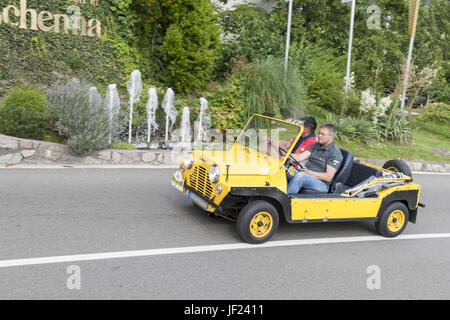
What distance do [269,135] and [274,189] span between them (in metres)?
1.04

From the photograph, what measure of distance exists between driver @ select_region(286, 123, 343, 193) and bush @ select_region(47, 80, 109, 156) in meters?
4.74

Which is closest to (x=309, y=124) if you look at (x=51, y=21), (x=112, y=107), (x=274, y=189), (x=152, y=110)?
(x=274, y=189)

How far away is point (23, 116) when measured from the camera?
9242mm

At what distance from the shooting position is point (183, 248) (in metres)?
5.24

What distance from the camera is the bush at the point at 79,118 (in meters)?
9.14

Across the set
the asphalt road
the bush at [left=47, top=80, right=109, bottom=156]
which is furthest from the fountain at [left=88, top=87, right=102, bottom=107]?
the asphalt road

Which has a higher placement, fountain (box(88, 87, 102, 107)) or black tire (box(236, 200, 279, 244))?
fountain (box(88, 87, 102, 107))

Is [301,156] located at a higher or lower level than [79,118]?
lower

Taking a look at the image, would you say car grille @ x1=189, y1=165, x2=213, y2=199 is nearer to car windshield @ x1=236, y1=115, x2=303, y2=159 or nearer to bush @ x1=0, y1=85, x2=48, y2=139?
car windshield @ x1=236, y1=115, x2=303, y2=159

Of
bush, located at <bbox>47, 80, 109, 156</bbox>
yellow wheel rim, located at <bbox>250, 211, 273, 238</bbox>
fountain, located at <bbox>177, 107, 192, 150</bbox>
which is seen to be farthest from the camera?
fountain, located at <bbox>177, 107, 192, 150</bbox>

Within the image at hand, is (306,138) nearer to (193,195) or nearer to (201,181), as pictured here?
(201,181)

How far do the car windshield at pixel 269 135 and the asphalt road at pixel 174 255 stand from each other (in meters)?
Result: 1.13

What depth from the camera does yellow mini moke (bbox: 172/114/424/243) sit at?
5406 mm

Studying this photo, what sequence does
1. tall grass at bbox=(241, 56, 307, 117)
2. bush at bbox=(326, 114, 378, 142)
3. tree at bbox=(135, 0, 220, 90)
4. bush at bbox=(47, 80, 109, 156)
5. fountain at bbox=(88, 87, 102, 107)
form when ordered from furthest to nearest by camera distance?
tree at bbox=(135, 0, 220, 90)
bush at bbox=(326, 114, 378, 142)
tall grass at bbox=(241, 56, 307, 117)
fountain at bbox=(88, 87, 102, 107)
bush at bbox=(47, 80, 109, 156)
